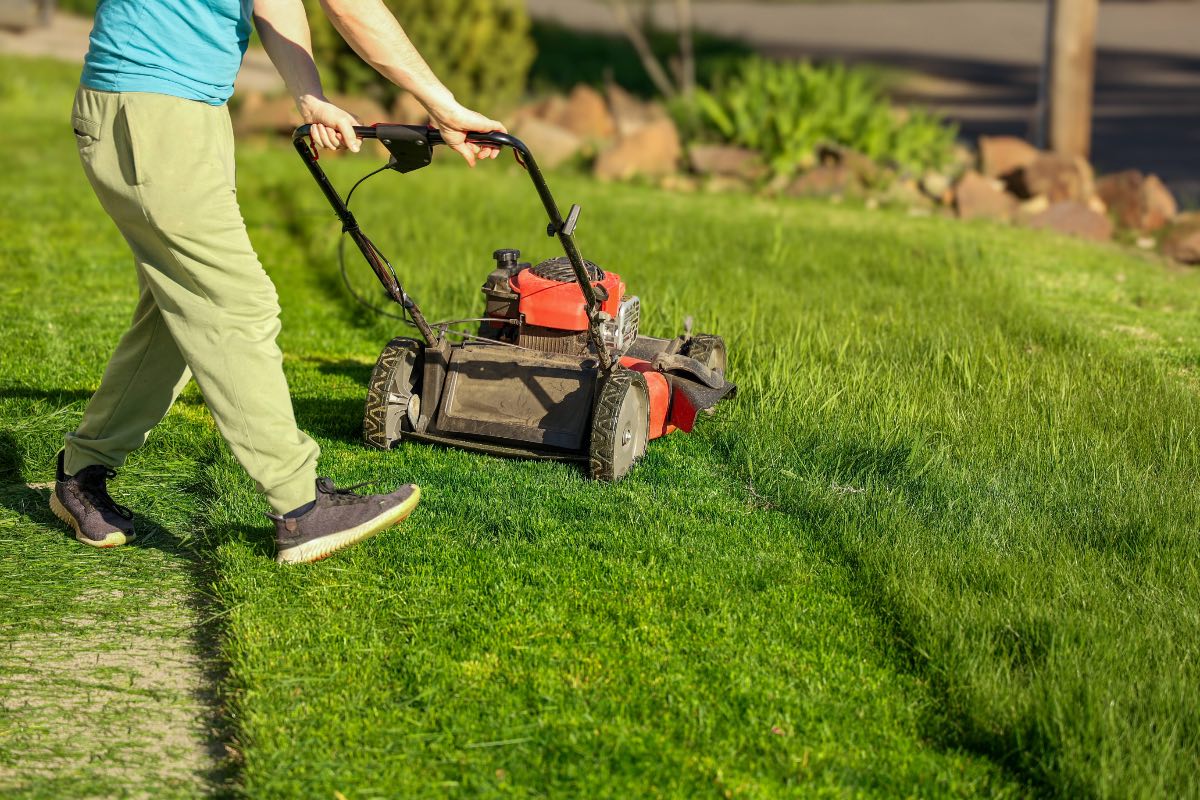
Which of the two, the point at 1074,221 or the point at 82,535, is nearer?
the point at 82,535

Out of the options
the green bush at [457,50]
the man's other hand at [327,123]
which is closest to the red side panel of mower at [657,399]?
the man's other hand at [327,123]

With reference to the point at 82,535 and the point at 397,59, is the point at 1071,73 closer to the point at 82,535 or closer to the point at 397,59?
the point at 397,59

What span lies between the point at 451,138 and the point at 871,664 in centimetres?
165

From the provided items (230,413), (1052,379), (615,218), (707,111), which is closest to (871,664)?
(230,413)

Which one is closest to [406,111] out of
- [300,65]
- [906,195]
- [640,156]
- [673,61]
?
[640,156]

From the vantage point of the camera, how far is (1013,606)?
11.2 feet

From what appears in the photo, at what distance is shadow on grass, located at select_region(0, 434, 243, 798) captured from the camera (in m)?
2.94

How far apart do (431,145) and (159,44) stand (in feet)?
2.48

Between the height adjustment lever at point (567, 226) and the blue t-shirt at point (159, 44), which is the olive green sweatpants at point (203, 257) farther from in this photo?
the height adjustment lever at point (567, 226)

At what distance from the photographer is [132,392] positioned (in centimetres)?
383

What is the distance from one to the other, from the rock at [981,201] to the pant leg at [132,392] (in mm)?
6954

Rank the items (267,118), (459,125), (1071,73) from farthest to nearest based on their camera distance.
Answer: (267,118) → (1071,73) → (459,125)

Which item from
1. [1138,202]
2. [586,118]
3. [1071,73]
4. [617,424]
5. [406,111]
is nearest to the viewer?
[617,424]

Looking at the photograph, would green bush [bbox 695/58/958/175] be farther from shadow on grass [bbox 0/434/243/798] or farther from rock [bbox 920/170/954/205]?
shadow on grass [bbox 0/434/243/798]
